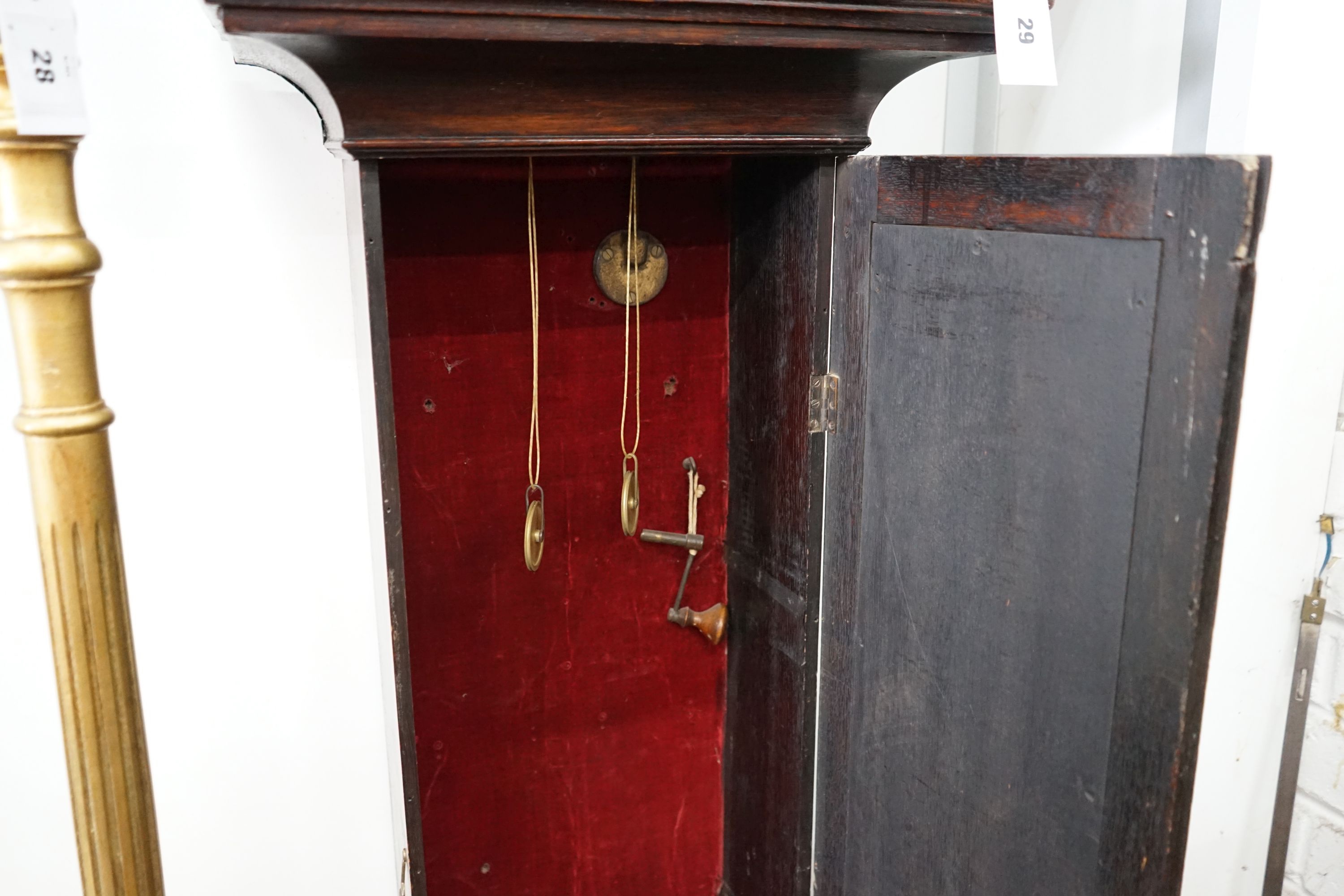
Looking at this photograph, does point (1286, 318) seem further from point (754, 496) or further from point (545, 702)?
point (545, 702)

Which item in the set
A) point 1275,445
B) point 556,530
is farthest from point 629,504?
point 1275,445

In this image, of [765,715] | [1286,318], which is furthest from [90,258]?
[1286,318]

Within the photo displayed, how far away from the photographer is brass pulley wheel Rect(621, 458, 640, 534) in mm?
1319

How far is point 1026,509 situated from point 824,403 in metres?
0.26

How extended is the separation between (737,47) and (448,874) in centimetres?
106

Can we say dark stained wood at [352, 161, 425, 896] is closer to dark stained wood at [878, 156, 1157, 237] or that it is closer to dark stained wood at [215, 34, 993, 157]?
dark stained wood at [215, 34, 993, 157]

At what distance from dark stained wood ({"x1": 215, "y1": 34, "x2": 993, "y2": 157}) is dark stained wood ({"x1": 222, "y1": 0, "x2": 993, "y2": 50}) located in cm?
1

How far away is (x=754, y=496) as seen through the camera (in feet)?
4.33

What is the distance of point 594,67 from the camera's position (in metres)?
0.89

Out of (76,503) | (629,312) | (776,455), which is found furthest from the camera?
(629,312)

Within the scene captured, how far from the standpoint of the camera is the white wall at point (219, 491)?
1100mm

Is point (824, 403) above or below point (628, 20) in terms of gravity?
below

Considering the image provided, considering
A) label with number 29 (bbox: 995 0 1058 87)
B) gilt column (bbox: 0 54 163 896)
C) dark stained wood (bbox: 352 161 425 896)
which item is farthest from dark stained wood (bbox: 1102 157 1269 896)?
gilt column (bbox: 0 54 163 896)

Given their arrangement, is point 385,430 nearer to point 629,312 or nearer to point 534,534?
point 534,534
